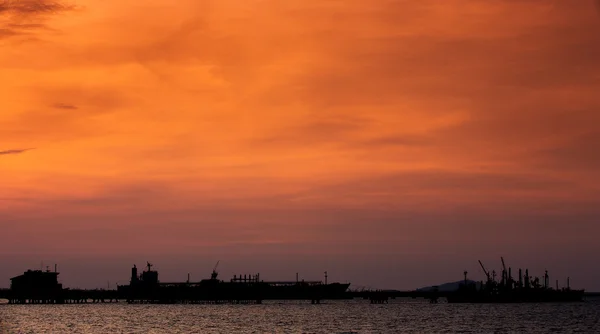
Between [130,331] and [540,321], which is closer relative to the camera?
[130,331]

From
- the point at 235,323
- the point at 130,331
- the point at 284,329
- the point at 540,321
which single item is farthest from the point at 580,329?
the point at 130,331

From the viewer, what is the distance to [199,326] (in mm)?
153625

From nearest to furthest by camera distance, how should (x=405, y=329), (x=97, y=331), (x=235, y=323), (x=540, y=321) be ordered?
1. (x=97, y=331)
2. (x=405, y=329)
3. (x=235, y=323)
4. (x=540, y=321)

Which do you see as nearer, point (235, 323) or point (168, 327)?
point (168, 327)

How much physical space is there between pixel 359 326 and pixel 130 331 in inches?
1571

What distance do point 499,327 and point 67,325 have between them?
75.2 meters

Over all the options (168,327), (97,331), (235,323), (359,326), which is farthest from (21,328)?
(359,326)

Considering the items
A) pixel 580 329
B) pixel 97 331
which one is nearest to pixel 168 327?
pixel 97 331

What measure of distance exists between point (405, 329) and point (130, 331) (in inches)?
1776

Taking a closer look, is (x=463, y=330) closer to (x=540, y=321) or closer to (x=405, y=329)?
(x=405, y=329)

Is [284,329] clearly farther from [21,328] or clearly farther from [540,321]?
[540,321]

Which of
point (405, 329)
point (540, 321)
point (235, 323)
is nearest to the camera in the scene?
point (405, 329)

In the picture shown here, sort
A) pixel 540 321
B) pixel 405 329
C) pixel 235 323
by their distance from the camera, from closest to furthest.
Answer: pixel 405 329 → pixel 235 323 → pixel 540 321

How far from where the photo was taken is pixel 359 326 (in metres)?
154
